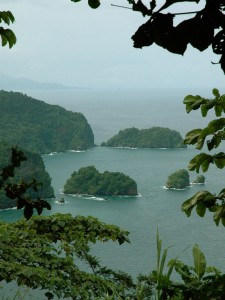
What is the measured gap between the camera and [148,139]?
7475 centimetres

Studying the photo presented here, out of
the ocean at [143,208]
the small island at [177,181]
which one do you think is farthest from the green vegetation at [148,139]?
the small island at [177,181]

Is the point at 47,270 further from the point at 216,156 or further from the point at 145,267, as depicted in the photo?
the point at 145,267

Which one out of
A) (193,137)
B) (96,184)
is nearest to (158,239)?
(193,137)

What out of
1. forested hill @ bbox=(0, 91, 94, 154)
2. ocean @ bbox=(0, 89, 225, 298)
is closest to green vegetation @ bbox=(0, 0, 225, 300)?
ocean @ bbox=(0, 89, 225, 298)

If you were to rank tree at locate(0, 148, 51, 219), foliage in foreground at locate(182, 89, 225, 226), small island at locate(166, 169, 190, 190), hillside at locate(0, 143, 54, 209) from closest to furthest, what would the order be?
tree at locate(0, 148, 51, 219), foliage in foreground at locate(182, 89, 225, 226), hillside at locate(0, 143, 54, 209), small island at locate(166, 169, 190, 190)

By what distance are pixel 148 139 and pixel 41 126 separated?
49.7 feet

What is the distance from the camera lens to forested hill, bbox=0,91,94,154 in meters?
73.3

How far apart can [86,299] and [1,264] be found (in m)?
0.58

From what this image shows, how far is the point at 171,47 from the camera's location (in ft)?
2.72

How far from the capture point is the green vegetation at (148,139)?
7412cm

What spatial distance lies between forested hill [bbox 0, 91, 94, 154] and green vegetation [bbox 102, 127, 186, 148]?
410cm

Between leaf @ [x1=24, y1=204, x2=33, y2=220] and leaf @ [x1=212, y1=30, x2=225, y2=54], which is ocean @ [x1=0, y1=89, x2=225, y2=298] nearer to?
leaf @ [x1=24, y1=204, x2=33, y2=220]

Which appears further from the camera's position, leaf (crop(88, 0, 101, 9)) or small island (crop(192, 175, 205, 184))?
small island (crop(192, 175, 205, 184))

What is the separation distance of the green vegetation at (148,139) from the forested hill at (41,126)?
13.5 feet
